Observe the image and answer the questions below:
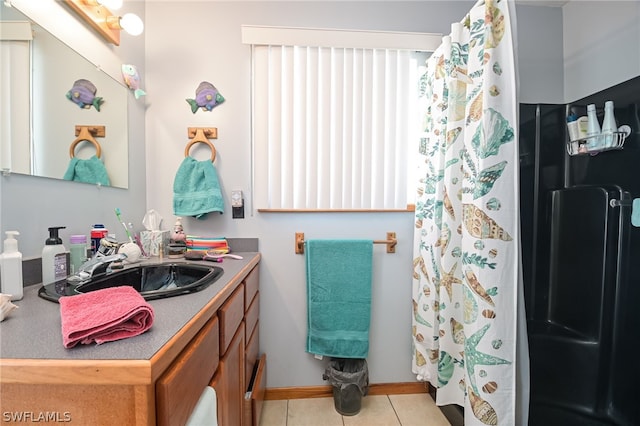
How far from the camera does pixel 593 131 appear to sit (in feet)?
4.58

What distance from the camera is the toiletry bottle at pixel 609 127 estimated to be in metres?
1.30

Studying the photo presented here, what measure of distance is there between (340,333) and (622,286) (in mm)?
1426

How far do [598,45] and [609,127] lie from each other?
0.59 meters

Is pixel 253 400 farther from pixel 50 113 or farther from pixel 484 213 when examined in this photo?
pixel 50 113

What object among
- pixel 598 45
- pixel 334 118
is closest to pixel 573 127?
pixel 598 45

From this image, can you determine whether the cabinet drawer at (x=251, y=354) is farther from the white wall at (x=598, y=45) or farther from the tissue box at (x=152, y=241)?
the white wall at (x=598, y=45)

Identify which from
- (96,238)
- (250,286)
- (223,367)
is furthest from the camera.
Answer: (250,286)

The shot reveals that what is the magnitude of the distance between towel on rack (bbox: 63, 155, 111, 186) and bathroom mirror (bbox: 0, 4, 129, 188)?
17 millimetres

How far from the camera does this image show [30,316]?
0.61 meters

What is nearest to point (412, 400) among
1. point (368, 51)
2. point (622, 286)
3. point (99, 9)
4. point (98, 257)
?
point (622, 286)

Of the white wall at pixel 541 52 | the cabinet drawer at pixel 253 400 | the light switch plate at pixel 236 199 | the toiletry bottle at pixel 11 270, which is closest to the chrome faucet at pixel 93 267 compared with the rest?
the toiletry bottle at pixel 11 270

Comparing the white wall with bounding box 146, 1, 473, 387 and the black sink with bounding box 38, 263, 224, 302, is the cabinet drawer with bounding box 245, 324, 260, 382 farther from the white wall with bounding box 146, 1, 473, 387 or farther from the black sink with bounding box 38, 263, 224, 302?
the black sink with bounding box 38, 263, 224, 302

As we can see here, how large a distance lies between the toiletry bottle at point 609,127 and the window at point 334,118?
2.90ft

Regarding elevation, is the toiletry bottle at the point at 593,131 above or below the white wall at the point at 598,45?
below
